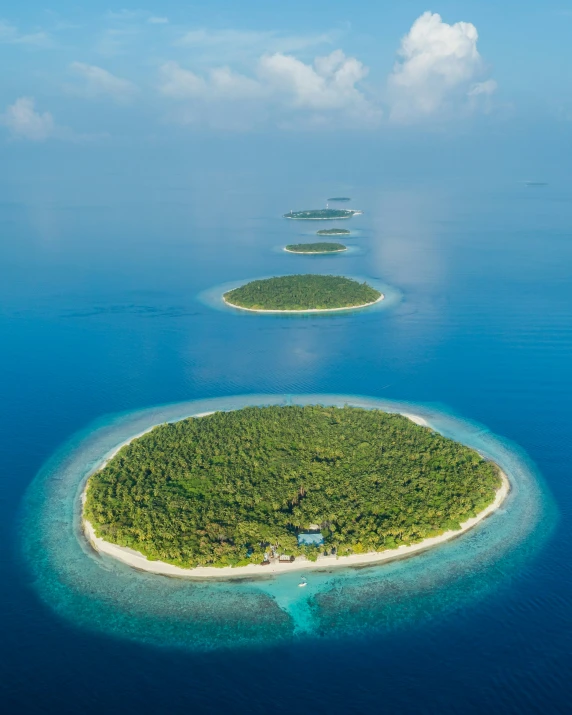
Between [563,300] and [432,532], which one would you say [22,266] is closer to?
[563,300]

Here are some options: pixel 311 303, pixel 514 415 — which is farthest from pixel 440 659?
pixel 311 303

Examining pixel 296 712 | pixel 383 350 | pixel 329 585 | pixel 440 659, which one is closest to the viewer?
pixel 296 712

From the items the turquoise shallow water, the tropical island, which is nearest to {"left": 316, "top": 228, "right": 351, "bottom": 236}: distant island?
the tropical island

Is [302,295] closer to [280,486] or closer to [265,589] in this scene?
[280,486]

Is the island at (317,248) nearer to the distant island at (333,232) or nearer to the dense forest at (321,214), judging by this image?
the distant island at (333,232)

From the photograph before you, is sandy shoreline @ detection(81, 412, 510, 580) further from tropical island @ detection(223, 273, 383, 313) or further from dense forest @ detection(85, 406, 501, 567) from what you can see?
tropical island @ detection(223, 273, 383, 313)

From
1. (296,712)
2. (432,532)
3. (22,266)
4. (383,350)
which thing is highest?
(22,266)

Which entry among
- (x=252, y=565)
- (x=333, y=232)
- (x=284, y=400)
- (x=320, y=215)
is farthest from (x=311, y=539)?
(x=320, y=215)

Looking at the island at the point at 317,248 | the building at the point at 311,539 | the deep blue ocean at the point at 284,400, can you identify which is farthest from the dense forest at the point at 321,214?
the building at the point at 311,539
